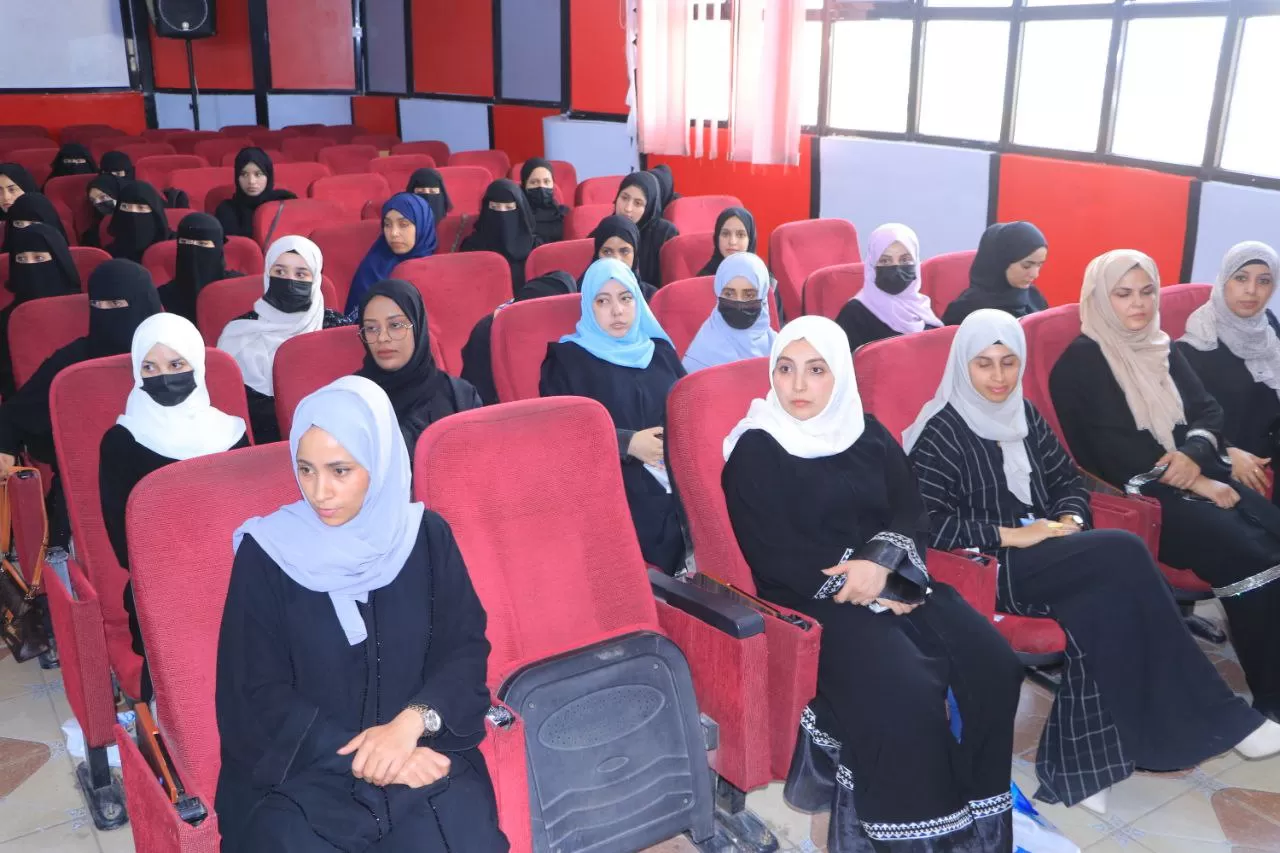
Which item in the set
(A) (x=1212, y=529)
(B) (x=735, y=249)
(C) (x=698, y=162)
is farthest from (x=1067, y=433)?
(C) (x=698, y=162)

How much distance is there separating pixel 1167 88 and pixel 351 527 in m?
4.58

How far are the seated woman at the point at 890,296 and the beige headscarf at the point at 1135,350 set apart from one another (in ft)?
2.64

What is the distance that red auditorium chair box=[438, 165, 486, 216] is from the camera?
691cm

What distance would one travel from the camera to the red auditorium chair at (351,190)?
6266 millimetres

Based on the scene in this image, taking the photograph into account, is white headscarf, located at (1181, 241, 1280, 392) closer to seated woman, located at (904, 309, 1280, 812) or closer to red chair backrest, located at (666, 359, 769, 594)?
seated woman, located at (904, 309, 1280, 812)

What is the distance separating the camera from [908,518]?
8.21ft

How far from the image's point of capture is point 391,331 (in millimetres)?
2971

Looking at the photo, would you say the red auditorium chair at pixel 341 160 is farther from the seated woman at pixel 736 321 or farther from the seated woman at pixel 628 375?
the seated woman at pixel 628 375

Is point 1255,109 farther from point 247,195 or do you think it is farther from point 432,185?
point 247,195

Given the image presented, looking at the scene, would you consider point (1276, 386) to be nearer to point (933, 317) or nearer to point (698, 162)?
point (933, 317)

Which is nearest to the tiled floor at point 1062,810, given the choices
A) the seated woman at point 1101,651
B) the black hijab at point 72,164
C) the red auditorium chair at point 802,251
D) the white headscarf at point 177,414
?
the seated woman at point 1101,651

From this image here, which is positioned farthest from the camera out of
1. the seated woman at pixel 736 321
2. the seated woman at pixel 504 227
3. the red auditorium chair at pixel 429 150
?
the red auditorium chair at pixel 429 150

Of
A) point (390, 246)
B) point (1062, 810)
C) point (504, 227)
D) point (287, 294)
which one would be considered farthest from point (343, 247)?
point (1062, 810)

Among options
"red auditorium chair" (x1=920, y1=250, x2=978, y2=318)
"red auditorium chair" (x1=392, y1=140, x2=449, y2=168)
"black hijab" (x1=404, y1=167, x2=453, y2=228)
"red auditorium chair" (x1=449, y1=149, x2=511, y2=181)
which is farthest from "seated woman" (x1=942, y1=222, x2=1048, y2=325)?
"red auditorium chair" (x1=392, y1=140, x2=449, y2=168)
